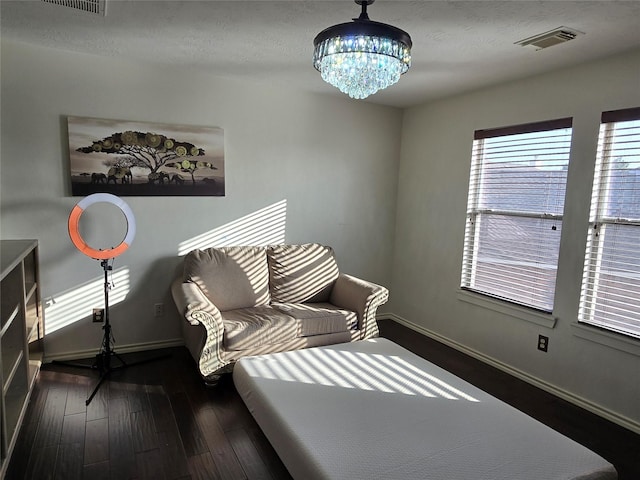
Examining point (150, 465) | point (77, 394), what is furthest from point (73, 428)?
point (150, 465)

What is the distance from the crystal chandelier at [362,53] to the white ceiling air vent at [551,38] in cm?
113

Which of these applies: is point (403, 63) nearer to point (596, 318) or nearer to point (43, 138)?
point (596, 318)

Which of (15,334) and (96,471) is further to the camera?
(15,334)

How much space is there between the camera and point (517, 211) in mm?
3371

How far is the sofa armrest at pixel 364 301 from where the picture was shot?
3.44 m

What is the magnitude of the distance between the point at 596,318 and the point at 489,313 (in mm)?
847

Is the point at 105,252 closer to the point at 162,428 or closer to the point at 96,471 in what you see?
the point at 162,428

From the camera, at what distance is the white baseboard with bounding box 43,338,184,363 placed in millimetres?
3252

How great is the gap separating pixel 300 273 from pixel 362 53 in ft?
7.65

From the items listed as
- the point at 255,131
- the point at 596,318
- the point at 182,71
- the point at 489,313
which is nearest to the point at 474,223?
the point at 489,313

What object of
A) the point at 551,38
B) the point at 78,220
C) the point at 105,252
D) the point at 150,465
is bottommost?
the point at 150,465

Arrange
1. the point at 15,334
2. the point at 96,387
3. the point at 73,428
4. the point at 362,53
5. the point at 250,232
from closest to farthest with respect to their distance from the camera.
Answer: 1. the point at 362,53
2. the point at 73,428
3. the point at 15,334
4. the point at 96,387
5. the point at 250,232

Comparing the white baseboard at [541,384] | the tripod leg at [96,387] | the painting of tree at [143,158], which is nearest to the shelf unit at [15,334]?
the tripod leg at [96,387]

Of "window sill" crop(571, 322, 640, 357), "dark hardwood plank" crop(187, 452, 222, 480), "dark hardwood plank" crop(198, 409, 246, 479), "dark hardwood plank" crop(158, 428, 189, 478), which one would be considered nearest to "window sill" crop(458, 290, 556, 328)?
"window sill" crop(571, 322, 640, 357)
